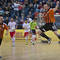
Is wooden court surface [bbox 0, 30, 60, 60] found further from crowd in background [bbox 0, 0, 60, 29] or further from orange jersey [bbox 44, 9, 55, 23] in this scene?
crowd in background [bbox 0, 0, 60, 29]

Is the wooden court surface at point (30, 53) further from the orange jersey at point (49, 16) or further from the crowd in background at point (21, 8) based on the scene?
the crowd in background at point (21, 8)

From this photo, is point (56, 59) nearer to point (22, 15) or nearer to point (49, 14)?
point (49, 14)

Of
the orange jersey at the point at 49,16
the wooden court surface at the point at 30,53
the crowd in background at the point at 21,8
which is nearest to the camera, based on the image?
the wooden court surface at the point at 30,53

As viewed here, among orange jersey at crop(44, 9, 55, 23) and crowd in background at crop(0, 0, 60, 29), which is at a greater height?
orange jersey at crop(44, 9, 55, 23)

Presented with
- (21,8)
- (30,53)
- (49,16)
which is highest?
(49,16)

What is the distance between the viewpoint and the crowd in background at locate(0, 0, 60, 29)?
2241 cm

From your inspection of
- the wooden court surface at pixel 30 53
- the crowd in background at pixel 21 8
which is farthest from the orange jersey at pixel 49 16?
the crowd in background at pixel 21 8

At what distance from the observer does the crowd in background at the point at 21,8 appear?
73.5 ft

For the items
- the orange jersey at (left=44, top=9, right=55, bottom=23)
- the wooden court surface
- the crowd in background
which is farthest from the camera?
the crowd in background

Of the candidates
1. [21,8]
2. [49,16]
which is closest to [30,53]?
[49,16]

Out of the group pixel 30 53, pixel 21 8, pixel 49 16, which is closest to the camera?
pixel 49 16

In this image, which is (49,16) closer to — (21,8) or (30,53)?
(30,53)

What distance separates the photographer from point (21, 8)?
23344mm

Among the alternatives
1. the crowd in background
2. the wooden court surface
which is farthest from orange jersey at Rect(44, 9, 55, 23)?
the crowd in background
